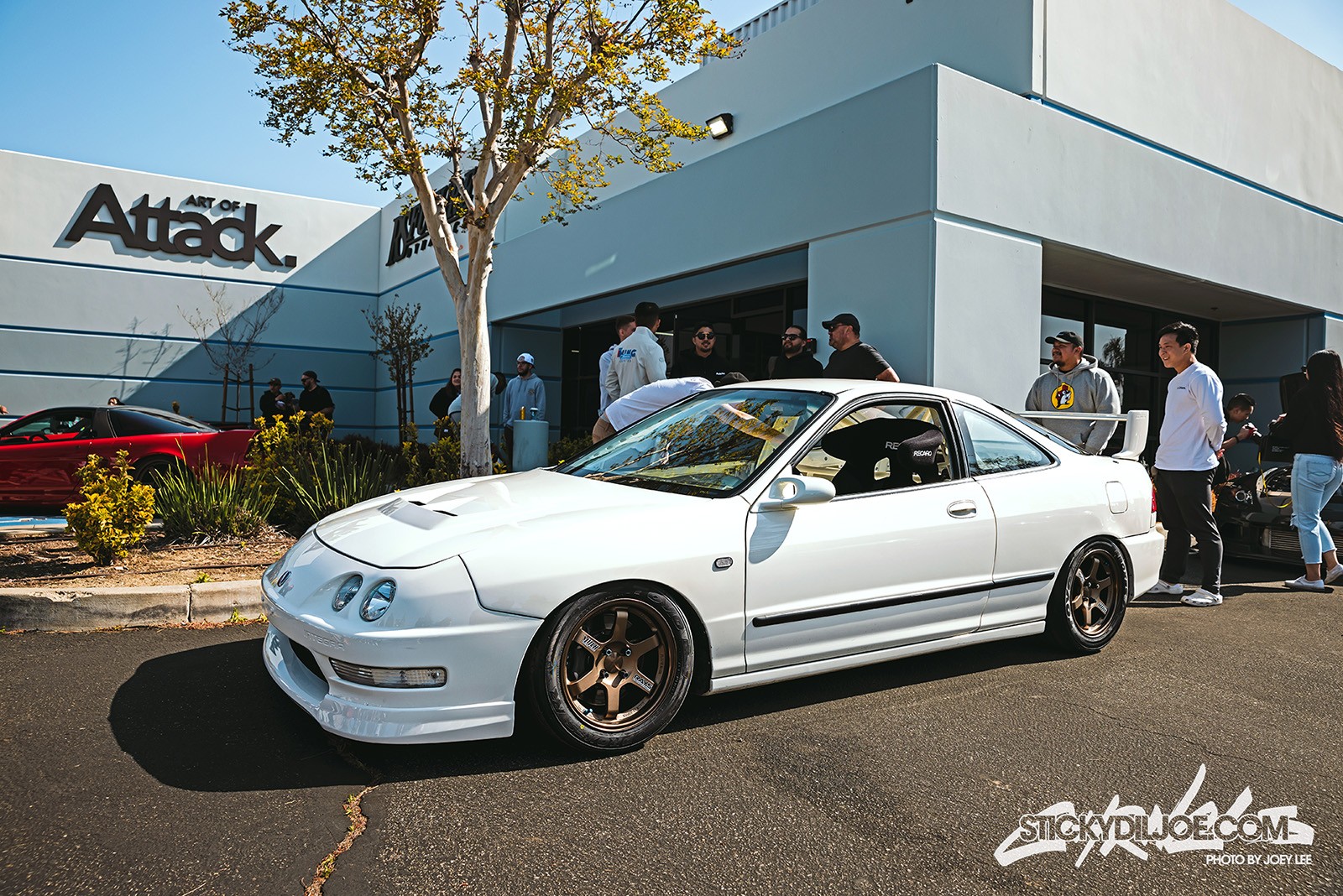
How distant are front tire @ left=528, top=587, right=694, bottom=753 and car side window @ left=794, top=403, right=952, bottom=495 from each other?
104 centimetres

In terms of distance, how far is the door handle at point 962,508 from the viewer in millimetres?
4004

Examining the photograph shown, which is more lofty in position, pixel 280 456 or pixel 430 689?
pixel 280 456

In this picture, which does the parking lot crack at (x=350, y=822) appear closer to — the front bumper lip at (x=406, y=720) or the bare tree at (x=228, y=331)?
the front bumper lip at (x=406, y=720)

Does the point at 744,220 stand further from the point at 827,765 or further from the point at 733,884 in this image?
the point at 733,884

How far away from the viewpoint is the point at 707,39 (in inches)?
311

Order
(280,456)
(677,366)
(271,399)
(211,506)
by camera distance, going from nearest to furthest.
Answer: (211,506) < (280,456) < (677,366) < (271,399)

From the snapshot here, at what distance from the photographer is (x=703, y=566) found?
10.8 feet

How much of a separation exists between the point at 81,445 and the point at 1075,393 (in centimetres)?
972

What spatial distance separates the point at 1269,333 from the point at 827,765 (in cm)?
1299

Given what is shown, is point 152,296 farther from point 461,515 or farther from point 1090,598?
point 1090,598

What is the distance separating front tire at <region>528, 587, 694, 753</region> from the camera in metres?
3.00

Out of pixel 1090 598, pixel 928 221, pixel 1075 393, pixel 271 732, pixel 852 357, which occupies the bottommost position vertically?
pixel 271 732

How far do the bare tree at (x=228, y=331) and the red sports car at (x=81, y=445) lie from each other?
9180mm

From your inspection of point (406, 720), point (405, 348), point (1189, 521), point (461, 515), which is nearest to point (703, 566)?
point (461, 515)
